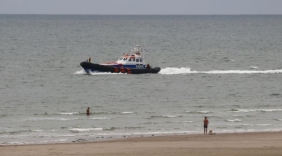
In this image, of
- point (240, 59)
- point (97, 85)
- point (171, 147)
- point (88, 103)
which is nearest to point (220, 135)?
point (171, 147)

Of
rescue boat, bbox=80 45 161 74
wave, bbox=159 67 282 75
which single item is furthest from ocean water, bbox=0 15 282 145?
rescue boat, bbox=80 45 161 74

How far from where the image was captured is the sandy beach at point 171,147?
31.8m

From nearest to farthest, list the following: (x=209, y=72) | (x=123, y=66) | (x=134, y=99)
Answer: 1. (x=134, y=99)
2. (x=123, y=66)
3. (x=209, y=72)

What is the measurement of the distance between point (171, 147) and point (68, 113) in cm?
1484

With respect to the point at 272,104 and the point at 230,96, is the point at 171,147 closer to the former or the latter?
the point at 272,104

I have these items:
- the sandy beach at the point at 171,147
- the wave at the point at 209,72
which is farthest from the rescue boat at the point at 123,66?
the sandy beach at the point at 171,147

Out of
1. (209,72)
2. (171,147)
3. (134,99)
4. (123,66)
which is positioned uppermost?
(209,72)

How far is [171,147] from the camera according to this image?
3341cm

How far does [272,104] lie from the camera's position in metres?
51.5

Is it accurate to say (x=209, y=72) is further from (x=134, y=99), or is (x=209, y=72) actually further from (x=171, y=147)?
(x=171, y=147)

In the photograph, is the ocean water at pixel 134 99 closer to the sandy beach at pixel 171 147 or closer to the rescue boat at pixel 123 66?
the rescue boat at pixel 123 66

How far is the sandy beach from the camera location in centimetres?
3180

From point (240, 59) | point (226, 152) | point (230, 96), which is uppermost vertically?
point (240, 59)

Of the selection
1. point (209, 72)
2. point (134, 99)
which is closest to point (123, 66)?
point (209, 72)
